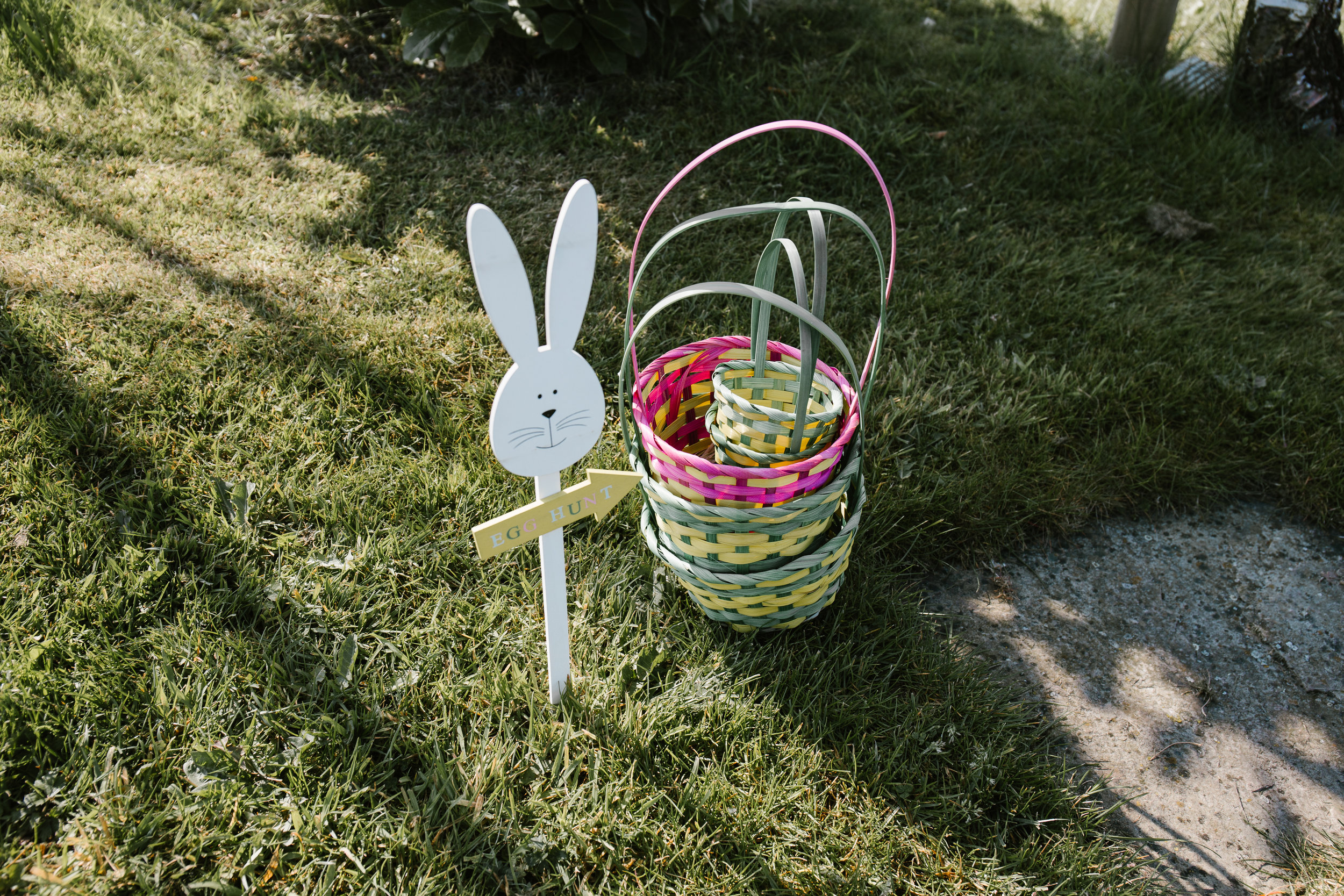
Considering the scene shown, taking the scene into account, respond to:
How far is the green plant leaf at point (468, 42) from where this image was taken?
11.4ft

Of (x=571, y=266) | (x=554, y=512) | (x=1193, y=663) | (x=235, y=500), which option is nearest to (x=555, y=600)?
(x=554, y=512)

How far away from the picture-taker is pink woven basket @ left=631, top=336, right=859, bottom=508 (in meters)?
1.62

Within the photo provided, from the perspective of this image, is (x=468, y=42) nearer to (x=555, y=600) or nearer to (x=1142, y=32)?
(x=555, y=600)

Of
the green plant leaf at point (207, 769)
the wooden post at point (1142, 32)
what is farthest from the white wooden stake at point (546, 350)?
the wooden post at point (1142, 32)

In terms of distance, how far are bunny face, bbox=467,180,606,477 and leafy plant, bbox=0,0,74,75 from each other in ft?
11.7

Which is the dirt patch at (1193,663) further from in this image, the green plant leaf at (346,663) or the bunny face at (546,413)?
the green plant leaf at (346,663)

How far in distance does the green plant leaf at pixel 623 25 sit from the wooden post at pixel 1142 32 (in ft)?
8.09

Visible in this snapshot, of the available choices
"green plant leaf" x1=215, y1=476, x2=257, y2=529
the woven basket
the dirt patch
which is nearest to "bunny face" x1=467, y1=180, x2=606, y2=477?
the woven basket

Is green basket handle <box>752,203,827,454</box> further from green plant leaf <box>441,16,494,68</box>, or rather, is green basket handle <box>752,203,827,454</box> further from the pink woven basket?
green plant leaf <box>441,16,494,68</box>

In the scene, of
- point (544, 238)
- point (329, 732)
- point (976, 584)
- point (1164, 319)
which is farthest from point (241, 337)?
point (1164, 319)

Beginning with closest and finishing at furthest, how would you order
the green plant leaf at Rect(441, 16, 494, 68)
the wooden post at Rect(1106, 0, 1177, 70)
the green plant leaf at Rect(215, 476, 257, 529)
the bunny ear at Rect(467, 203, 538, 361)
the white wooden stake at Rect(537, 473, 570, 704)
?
the bunny ear at Rect(467, 203, 538, 361), the white wooden stake at Rect(537, 473, 570, 704), the green plant leaf at Rect(215, 476, 257, 529), the green plant leaf at Rect(441, 16, 494, 68), the wooden post at Rect(1106, 0, 1177, 70)

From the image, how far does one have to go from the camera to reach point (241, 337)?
2.53 metres

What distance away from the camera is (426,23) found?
138 inches

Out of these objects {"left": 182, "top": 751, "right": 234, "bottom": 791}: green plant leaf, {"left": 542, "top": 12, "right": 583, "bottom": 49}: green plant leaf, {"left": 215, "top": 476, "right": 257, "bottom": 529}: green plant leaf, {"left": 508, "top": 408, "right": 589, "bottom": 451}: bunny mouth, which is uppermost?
{"left": 542, "top": 12, "right": 583, "bottom": 49}: green plant leaf
